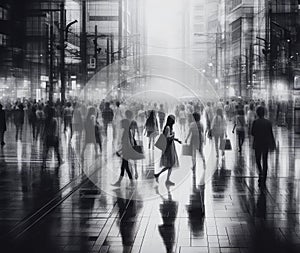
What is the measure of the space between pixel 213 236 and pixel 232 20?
111 metres

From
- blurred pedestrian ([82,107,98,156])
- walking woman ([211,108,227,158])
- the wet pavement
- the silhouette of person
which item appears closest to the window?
walking woman ([211,108,227,158])

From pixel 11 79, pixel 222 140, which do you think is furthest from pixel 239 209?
pixel 11 79

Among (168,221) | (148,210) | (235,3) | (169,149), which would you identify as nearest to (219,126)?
(169,149)

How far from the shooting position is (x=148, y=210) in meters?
11.1

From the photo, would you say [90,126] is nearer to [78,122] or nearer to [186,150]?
[186,150]

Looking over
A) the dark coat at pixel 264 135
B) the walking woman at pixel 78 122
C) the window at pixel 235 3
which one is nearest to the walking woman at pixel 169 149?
the dark coat at pixel 264 135

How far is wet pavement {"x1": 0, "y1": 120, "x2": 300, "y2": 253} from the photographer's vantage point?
8.49 metres

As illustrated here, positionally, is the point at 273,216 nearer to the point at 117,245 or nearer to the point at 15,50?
the point at 117,245

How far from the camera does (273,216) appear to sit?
10.4 meters

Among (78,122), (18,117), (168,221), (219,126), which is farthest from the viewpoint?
(18,117)

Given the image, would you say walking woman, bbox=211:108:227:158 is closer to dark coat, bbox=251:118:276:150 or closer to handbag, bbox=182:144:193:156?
handbag, bbox=182:144:193:156

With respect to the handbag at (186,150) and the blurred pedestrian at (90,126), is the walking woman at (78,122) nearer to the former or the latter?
the blurred pedestrian at (90,126)

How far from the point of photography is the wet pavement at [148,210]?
849cm

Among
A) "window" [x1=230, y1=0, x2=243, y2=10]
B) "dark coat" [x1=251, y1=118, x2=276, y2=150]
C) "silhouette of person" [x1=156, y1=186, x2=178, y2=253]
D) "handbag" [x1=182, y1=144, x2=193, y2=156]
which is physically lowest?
"silhouette of person" [x1=156, y1=186, x2=178, y2=253]
